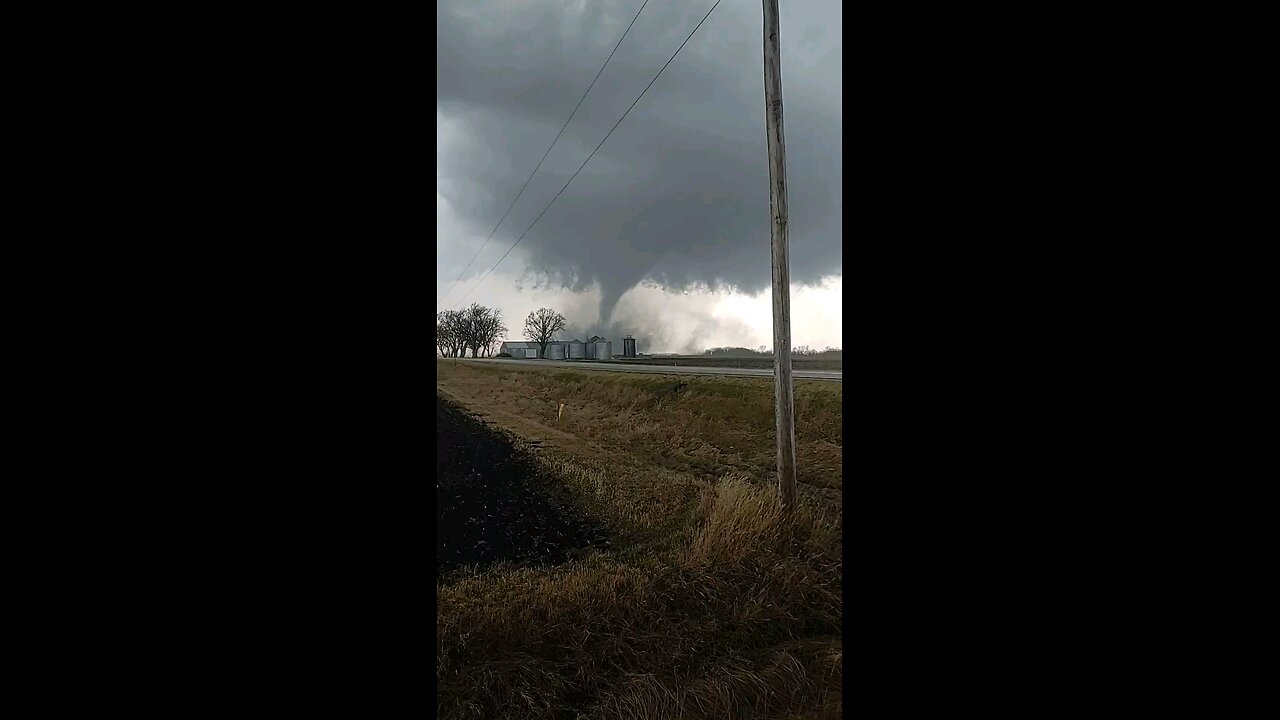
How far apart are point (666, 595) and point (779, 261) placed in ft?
5.17

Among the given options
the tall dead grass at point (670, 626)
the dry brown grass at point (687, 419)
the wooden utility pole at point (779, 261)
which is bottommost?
the tall dead grass at point (670, 626)

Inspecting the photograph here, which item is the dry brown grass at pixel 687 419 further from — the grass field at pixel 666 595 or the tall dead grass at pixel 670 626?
the tall dead grass at pixel 670 626

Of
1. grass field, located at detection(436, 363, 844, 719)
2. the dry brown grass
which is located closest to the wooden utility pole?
grass field, located at detection(436, 363, 844, 719)

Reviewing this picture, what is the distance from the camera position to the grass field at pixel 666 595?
1717 millimetres

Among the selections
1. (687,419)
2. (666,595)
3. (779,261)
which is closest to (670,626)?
(666,595)

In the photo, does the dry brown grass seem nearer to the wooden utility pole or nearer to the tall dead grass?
the wooden utility pole

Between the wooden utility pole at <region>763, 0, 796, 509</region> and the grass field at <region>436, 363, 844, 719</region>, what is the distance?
0.64 ft

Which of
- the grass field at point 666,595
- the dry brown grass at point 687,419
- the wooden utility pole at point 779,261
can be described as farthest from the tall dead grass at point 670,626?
the dry brown grass at point 687,419

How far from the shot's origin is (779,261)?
10.0 ft

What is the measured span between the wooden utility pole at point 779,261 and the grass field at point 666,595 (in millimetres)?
194
